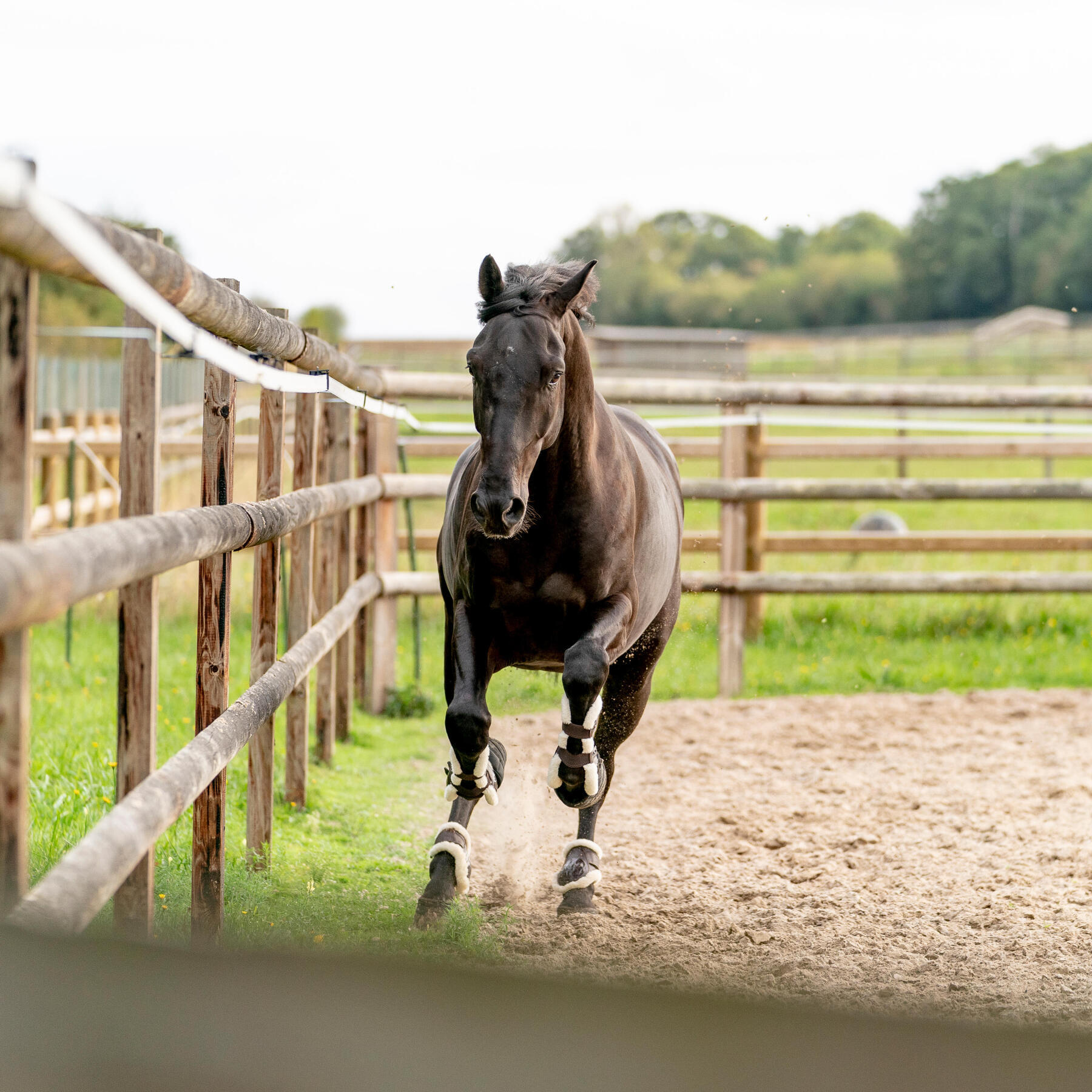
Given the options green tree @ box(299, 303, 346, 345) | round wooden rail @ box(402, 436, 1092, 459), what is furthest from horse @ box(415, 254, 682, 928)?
green tree @ box(299, 303, 346, 345)

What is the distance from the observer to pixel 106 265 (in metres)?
1.61

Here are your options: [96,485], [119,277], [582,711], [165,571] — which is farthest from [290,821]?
[96,485]

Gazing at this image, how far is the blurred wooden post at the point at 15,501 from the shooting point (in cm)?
140

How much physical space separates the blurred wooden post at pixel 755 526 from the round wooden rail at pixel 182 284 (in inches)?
152

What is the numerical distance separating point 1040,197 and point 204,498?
223ft

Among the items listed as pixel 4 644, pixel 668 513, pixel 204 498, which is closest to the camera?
pixel 4 644

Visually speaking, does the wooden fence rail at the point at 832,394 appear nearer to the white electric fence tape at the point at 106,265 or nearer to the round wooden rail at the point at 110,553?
the round wooden rail at the point at 110,553

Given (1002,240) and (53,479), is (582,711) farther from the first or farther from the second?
(1002,240)

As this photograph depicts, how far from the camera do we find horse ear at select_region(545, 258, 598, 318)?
3.05 m

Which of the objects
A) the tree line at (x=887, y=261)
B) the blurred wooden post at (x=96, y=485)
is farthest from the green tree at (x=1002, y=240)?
the blurred wooden post at (x=96, y=485)

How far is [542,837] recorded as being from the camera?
422 centimetres

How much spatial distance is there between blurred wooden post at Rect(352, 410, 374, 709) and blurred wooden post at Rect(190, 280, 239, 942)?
3204 millimetres

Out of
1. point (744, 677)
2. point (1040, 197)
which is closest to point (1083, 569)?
point (744, 677)

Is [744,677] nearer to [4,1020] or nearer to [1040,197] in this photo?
[4,1020]
